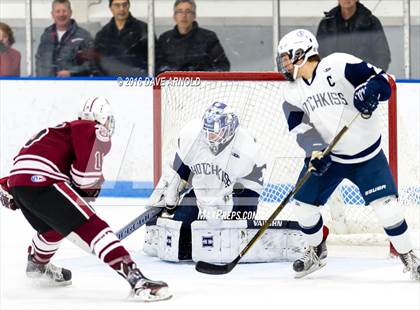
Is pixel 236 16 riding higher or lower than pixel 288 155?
higher

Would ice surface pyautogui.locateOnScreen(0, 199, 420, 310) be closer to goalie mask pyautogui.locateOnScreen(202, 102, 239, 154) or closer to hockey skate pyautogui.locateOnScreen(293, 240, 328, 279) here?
hockey skate pyautogui.locateOnScreen(293, 240, 328, 279)

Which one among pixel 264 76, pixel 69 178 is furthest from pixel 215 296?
pixel 264 76

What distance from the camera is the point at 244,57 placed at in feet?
23.1

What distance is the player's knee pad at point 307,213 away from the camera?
4691mm

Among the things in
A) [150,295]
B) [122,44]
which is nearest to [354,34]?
[122,44]

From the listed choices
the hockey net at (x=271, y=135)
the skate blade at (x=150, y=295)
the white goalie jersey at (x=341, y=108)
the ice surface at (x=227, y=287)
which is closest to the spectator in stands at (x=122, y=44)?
the hockey net at (x=271, y=135)

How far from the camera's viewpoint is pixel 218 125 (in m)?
4.96

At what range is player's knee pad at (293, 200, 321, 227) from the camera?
15.4 ft

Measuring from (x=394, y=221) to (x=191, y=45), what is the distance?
107 inches

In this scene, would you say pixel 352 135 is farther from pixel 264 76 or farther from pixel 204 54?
pixel 204 54

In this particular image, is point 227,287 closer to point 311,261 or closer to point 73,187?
point 311,261


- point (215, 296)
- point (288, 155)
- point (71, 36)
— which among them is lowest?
point (215, 296)

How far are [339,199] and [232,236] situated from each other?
0.60 m

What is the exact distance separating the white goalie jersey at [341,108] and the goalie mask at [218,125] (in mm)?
433
